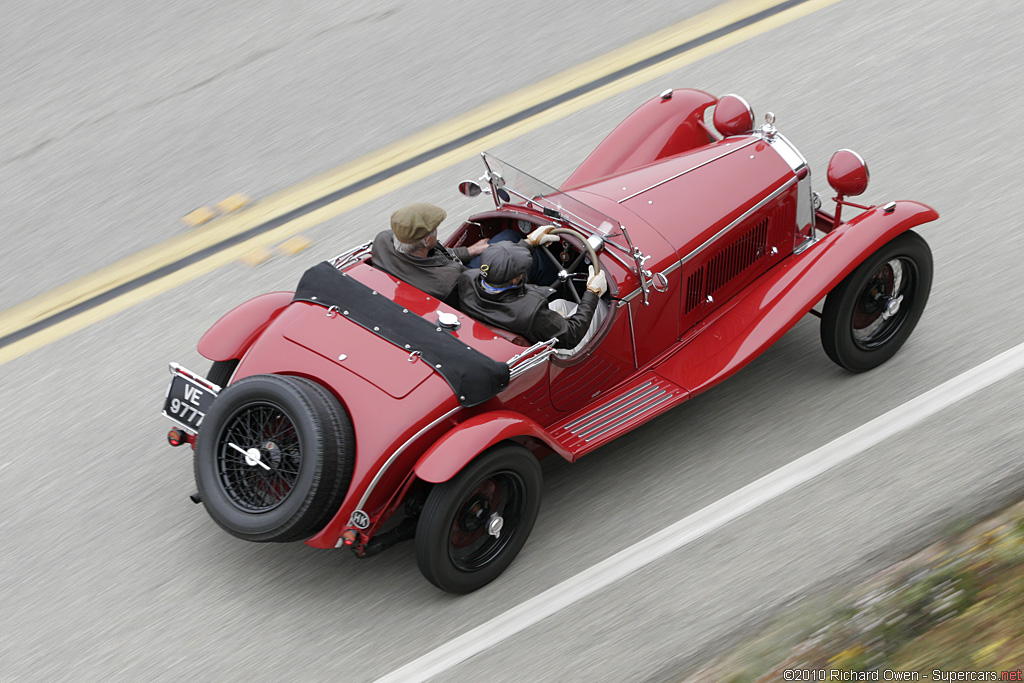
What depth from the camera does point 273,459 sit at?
5.52 metres

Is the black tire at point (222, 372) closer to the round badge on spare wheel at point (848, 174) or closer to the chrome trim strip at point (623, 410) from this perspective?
the chrome trim strip at point (623, 410)

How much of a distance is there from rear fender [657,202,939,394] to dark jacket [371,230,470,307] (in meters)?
1.31

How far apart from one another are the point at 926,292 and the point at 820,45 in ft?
11.9

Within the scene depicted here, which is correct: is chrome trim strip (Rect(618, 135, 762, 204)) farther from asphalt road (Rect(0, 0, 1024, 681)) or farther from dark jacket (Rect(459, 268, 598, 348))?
asphalt road (Rect(0, 0, 1024, 681))

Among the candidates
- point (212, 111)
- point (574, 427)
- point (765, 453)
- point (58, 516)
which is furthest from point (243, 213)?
point (765, 453)

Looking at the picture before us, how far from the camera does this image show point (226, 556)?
237 inches

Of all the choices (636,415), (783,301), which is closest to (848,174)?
(783,301)

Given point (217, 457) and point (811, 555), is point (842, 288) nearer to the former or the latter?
point (811, 555)

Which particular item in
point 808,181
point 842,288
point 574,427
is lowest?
point 574,427

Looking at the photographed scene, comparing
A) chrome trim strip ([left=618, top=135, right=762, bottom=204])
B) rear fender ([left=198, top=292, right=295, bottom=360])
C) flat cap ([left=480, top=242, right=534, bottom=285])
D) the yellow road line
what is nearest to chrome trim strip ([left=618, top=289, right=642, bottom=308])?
flat cap ([left=480, top=242, right=534, bottom=285])

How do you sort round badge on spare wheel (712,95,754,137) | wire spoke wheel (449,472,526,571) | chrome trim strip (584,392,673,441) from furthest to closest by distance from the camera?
round badge on spare wheel (712,95,754,137), chrome trim strip (584,392,673,441), wire spoke wheel (449,472,526,571)

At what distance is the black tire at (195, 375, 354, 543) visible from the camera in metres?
5.33

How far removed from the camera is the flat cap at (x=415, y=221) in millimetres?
5969

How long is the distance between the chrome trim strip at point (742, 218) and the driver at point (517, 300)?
0.71 meters
